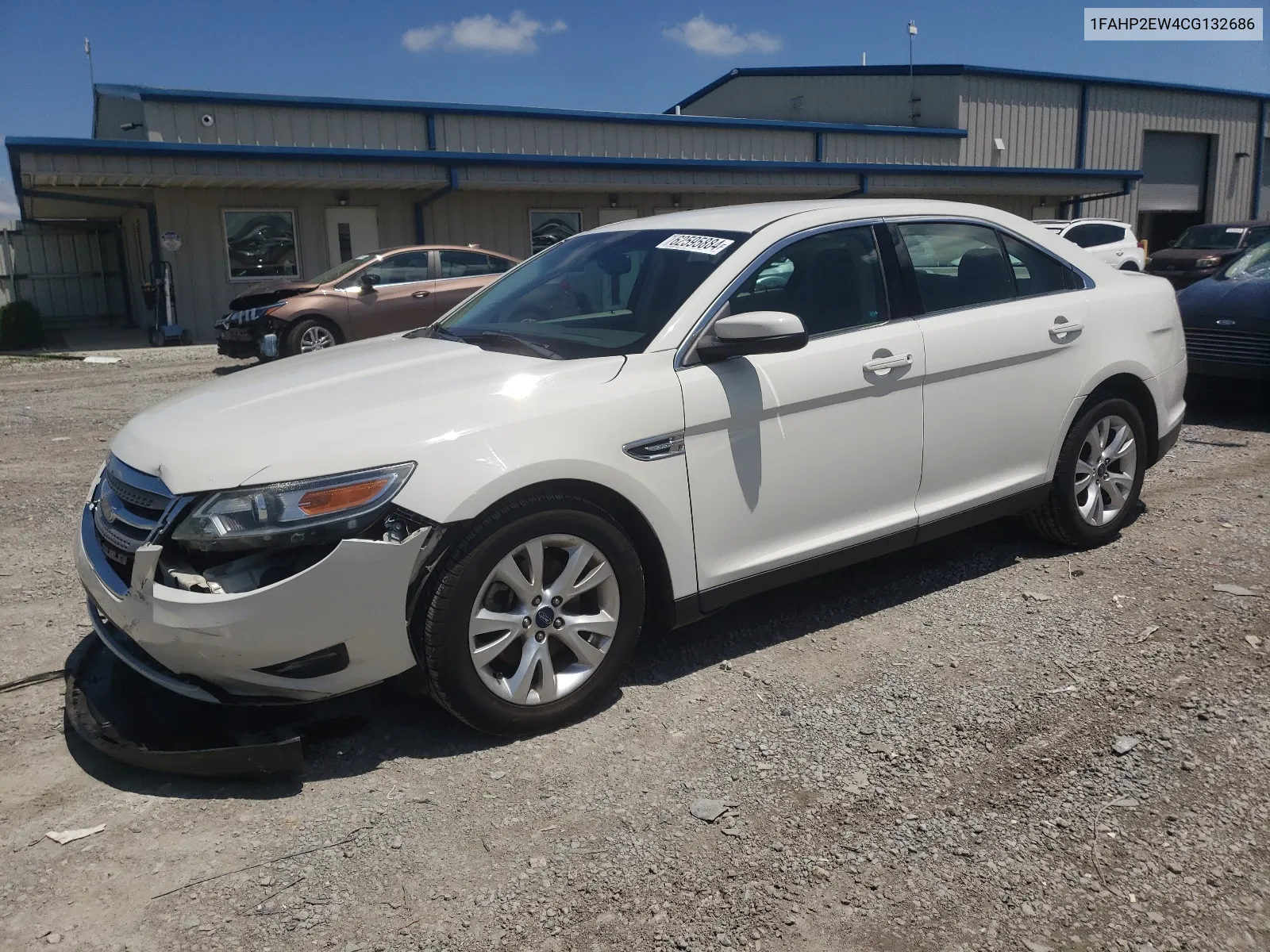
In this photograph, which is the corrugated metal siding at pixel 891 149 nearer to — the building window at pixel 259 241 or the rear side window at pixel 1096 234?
the rear side window at pixel 1096 234

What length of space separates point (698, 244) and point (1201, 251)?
21.6m

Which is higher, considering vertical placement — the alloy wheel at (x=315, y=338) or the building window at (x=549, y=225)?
the building window at (x=549, y=225)

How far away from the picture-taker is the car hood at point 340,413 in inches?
123

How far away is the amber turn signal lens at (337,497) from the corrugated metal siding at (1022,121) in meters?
30.2

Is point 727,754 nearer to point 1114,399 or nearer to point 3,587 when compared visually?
point 1114,399

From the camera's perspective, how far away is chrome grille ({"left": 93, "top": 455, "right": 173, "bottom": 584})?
319cm

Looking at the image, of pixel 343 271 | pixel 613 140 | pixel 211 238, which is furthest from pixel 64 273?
pixel 343 271

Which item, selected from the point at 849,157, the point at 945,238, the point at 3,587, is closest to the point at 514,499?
the point at 945,238

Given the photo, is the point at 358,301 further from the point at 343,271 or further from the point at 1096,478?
the point at 1096,478

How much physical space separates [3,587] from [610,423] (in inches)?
131

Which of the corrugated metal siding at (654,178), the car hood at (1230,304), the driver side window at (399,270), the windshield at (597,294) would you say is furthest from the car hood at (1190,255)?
the windshield at (597,294)

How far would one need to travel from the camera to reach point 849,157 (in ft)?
88.5

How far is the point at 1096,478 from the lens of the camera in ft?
16.7

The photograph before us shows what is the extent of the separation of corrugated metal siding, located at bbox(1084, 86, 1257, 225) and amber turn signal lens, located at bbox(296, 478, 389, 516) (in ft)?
109
